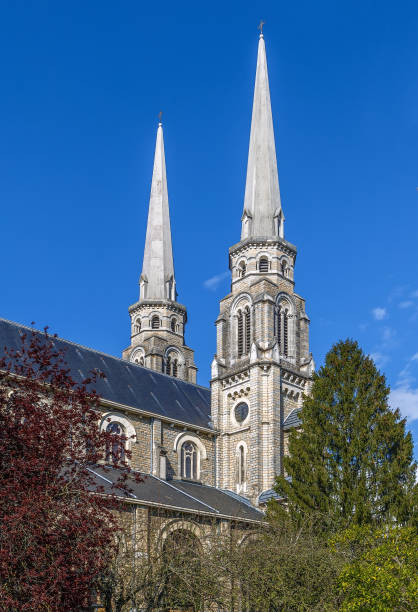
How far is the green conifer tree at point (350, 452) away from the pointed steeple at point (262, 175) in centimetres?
1725

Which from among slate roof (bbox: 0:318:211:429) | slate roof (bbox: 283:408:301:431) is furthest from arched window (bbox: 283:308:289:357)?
slate roof (bbox: 0:318:211:429)

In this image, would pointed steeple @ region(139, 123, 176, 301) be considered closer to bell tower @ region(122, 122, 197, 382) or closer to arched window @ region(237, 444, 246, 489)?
bell tower @ region(122, 122, 197, 382)

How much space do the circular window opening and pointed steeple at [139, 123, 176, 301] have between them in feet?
58.3

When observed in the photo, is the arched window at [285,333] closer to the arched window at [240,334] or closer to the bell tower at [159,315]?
the arched window at [240,334]

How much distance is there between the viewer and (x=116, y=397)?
36500 mm

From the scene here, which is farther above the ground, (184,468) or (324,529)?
(184,468)

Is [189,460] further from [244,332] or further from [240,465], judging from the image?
[244,332]

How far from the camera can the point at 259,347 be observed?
132 feet

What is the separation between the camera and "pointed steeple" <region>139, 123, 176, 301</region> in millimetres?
57094

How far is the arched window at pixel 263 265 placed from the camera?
43781 mm

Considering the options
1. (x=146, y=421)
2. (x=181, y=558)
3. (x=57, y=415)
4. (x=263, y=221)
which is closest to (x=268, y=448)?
(x=146, y=421)

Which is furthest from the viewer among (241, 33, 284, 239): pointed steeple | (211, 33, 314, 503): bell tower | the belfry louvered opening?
(241, 33, 284, 239): pointed steeple

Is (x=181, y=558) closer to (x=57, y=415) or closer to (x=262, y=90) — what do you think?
(x=57, y=415)

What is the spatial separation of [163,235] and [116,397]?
2493cm
